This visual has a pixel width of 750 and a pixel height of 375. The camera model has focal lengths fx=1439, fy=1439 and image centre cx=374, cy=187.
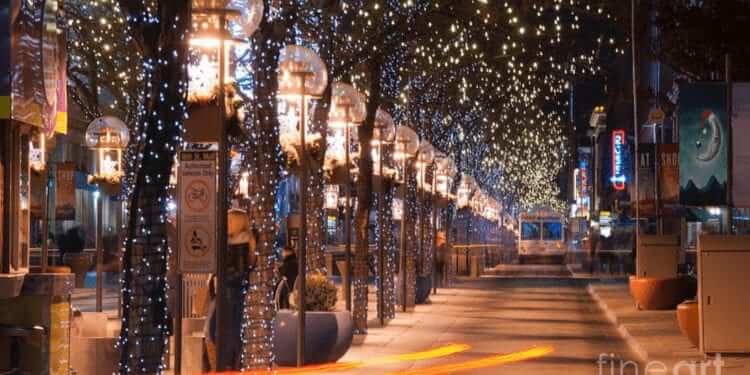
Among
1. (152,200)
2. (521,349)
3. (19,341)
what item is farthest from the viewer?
(521,349)

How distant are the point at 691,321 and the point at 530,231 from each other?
62505 millimetres

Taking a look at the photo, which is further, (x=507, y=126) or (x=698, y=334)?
(x=507, y=126)

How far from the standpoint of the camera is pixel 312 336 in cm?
2044

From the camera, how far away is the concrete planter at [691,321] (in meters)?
22.2

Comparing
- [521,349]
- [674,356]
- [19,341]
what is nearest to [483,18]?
[521,349]

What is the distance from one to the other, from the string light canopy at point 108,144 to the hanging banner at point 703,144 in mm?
11439

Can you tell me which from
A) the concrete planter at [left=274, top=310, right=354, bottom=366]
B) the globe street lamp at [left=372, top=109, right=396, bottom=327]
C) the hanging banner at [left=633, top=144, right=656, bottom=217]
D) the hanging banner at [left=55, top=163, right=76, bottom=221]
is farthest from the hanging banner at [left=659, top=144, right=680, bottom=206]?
the concrete planter at [left=274, top=310, right=354, bottom=366]

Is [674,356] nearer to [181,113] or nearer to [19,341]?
[181,113]

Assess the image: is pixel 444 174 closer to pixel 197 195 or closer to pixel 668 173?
pixel 668 173

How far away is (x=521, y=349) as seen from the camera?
24.5 m

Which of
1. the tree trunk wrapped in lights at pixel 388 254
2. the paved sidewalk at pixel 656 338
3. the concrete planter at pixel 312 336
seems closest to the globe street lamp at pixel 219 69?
the concrete planter at pixel 312 336

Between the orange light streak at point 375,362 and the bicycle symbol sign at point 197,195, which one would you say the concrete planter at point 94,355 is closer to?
the orange light streak at point 375,362

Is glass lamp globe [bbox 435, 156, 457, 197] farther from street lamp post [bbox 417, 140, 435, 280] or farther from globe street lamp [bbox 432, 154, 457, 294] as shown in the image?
street lamp post [bbox 417, 140, 435, 280]

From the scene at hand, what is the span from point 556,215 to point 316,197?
61253mm
